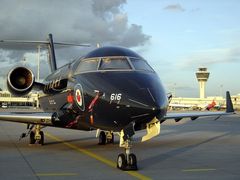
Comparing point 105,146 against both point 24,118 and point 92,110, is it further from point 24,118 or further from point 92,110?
point 92,110

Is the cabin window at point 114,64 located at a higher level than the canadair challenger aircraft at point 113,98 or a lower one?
A: higher

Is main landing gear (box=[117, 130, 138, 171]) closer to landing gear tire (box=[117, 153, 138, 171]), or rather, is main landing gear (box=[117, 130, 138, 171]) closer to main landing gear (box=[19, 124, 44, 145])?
landing gear tire (box=[117, 153, 138, 171])

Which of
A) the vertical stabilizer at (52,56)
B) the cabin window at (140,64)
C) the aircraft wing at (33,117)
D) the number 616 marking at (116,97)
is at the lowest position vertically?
the aircraft wing at (33,117)

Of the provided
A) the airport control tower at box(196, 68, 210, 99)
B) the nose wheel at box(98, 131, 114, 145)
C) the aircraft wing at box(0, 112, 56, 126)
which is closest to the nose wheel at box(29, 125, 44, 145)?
the aircraft wing at box(0, 112, 56, 126)

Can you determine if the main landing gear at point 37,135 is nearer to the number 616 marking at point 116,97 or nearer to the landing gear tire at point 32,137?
the landing gear tire at point 32,137

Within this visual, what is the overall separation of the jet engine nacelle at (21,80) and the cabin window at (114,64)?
648cm

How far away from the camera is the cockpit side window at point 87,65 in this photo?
441 inches

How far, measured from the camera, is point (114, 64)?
10.8m

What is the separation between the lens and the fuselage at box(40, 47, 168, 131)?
9.16 metres

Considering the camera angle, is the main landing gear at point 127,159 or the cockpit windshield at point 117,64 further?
the cockpit windshield at point 117,64

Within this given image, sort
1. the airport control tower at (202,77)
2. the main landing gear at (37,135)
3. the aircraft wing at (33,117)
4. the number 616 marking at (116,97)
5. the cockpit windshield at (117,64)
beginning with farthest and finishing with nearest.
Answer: the airport control tower at (202,77) → the main landing gear at (37,135) → the aircraft wing at (33,117) → the cockpit windshield at (117,64) → the number 616 marking at (116,97)

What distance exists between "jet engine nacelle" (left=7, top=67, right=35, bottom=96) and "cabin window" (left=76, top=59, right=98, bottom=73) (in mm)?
5223

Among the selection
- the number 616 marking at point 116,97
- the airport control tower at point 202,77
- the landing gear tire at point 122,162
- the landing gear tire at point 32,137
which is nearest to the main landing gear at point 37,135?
the landing gear tire at point 32,137

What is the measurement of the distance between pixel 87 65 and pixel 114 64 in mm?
1121
